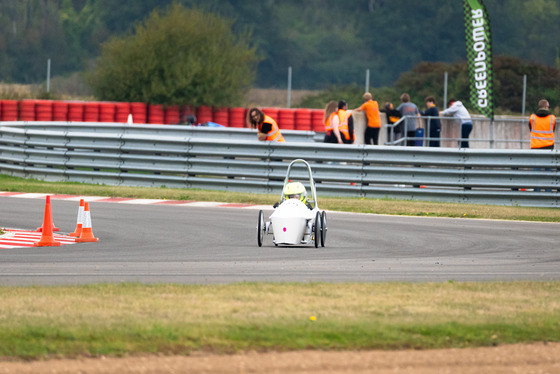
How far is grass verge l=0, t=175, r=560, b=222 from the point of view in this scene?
1688cm

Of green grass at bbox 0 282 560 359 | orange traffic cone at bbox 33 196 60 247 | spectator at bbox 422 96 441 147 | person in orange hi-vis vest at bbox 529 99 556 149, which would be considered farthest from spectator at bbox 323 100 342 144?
green grass at bbox 0 282 560 359

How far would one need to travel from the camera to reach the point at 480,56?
2666 cm

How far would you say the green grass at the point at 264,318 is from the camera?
22.9ft

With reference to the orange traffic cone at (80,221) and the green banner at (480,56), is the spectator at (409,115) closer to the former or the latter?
the green banner at (480,56)

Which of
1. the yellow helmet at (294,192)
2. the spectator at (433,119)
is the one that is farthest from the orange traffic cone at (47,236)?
the spectator at (433,119)

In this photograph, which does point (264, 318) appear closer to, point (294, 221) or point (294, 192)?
point (294, 221)

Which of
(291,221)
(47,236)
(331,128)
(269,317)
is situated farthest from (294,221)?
(331,128)

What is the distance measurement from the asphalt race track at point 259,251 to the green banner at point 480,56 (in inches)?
435

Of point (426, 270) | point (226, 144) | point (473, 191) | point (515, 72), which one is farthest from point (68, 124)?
point (515, 72)

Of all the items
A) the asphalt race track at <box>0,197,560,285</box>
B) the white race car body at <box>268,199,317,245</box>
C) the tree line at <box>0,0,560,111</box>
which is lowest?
the asphalt race track at <box>0,197,560,285</box>

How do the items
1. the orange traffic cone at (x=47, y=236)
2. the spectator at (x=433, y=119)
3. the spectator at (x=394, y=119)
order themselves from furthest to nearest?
the spectator at (x=394, y=119), the spectator at (x=433, y=119), the orange traffic cone at (x=47, y=236)

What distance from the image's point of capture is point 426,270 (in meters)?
10.6

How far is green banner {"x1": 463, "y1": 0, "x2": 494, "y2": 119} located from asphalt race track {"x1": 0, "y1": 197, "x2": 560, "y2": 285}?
36.2 feet

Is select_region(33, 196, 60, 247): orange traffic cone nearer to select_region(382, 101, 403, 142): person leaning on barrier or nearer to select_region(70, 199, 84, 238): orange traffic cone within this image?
select_region(70, 199, 84, 238): orange traffic cone
